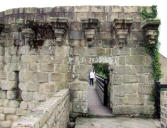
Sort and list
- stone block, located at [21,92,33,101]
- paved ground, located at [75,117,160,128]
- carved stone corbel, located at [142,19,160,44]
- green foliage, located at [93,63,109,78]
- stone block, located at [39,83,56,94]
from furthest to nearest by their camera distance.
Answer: green foliage, located at [93,63,109,78] → stone block, located at [21,92,33,101] → stone block, located at [39,83,56,94] → carved stone corbel, located at [142,19,160,44] → paved ground, located at [75,117,160,128]

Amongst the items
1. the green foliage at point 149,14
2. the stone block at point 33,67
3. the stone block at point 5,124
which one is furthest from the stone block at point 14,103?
the green foliage at point 149,14

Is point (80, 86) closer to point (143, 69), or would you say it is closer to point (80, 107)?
point (80, 107)

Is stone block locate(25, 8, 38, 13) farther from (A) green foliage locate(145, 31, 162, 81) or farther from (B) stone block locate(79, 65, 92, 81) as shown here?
(A) green foliage locate(145, 31, 162, 81)

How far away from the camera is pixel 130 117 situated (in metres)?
6.04

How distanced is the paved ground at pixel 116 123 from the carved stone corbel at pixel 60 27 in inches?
95.0

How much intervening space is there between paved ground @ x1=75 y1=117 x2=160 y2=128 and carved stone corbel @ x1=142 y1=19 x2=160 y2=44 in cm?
231

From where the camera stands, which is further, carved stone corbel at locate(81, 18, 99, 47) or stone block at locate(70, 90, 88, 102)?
stone block at locate(70, 90, 88, 102)

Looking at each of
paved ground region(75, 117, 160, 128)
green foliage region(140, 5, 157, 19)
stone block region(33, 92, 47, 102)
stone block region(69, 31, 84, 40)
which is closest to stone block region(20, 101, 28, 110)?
stone block region(33, 92, 47, 102)

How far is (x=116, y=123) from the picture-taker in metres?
5.36

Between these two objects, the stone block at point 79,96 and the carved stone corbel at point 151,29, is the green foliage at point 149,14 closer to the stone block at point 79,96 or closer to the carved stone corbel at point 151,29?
the carved stone corbel at point 151,29

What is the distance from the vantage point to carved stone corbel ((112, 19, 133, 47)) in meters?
5.80

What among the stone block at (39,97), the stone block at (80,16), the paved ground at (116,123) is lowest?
the paved ground at (116,123)

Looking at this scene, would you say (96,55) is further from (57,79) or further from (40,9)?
(40,9)

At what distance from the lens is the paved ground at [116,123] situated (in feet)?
16.8
